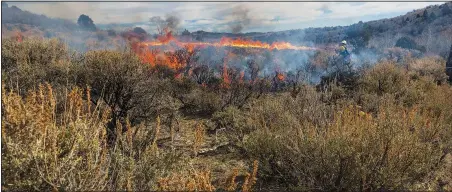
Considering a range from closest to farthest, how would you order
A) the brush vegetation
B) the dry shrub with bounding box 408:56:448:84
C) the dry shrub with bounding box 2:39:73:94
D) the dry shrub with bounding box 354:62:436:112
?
the brush vegetation
the dry shrub with bounding box 2:39:73:94
the dry shrub with bounding box 354:62:436:112
the dry shrub with bounding box 408:56:448:84

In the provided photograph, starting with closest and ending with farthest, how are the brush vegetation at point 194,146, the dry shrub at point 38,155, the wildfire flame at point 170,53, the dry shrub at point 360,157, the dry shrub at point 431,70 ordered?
the dry shrub at point 38,155
the brush vegetation at point 194,146
the dry shrub at point 360,157
the dry shrub at point 431,70
the wildfire flame at point 170,53

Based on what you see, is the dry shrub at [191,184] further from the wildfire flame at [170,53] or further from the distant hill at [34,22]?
the distant hill at [34,22]

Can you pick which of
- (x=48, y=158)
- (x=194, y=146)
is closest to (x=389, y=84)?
(x=194, y=146)

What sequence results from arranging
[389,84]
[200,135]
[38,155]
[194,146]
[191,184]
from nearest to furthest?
1. [191,184]
2. [38,155]
3. [200,135]
4. [194,146]
5. [389,84]

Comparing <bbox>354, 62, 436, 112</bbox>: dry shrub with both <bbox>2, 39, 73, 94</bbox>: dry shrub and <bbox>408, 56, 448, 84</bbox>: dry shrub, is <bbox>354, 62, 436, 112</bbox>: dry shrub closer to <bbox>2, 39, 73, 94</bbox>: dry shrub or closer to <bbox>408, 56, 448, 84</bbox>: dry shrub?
<bbox>408, 56, 448, 84</bbox>: dry shrub

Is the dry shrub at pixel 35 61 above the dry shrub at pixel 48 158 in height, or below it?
above

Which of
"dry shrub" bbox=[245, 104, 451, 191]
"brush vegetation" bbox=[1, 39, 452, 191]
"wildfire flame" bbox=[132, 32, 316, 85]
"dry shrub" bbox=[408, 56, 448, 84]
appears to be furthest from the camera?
"wildfire flame" bbox=[132, 32, 316, 85]

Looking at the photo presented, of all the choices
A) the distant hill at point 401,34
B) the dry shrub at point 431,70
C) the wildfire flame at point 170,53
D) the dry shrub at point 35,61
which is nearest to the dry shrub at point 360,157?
the dry shrub at point 35,61

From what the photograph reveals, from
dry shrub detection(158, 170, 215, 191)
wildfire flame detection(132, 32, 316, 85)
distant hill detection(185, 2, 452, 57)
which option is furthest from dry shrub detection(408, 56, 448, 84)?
distant hill detection(185, 2, 452, 57)

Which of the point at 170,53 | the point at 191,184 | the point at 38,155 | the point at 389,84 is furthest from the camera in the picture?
the point at 170,53

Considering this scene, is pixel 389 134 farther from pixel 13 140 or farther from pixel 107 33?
pixel 107 33

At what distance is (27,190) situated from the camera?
335cm

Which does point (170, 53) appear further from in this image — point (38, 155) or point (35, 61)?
point (38, 155)

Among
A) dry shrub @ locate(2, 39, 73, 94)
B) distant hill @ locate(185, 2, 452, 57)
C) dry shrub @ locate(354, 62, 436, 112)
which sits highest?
distant hill @ locate(185, 2, 452, 57)
